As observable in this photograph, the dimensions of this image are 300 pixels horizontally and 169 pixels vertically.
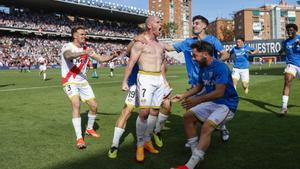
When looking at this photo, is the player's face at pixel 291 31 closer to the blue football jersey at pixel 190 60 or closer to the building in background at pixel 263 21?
the blue football jersey at pixel 190 60

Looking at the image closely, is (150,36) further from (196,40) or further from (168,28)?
(168,28)

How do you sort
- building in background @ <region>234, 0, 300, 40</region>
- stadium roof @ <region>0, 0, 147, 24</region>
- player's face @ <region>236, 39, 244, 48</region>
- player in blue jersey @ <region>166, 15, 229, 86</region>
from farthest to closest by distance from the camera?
building in background @ <region>234, 0, 300, 40</region> < stadium roof @ <region>0, 0, 147, 24</region> < player's face @ <region>236, 39, 244, 48</region> < player in blue jersey @ <region>166, 15, 229, 86</region>

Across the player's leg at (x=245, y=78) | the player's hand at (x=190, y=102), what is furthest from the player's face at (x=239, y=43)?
the player's hand at (x=190, y=102)

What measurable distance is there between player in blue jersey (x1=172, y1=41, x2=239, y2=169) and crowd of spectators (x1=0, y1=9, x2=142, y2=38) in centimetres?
5701

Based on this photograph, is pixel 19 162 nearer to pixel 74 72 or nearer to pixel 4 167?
pixel 4 167

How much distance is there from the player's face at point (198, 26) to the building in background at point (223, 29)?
5599 inches

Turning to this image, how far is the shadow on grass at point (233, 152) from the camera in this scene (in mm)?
5363

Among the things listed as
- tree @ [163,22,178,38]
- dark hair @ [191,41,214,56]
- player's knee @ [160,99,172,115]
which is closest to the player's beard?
dark hair @ [191,41,214,56]

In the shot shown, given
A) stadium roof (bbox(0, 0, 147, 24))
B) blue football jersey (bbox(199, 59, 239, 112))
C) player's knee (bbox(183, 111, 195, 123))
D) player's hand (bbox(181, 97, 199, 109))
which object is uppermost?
stadium roof (bbox(0, 0, 147, 24))

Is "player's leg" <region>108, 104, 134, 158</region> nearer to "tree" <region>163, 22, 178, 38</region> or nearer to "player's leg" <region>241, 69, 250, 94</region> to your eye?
"player's leg" <region>241, 69, 250, 94</region>

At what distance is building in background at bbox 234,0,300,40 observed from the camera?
146625 mm

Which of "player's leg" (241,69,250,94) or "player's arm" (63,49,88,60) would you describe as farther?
"player's leg" (241,69,250,94)

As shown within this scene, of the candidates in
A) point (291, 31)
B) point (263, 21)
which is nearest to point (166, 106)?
point (291, 31)

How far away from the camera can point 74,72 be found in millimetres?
7117
